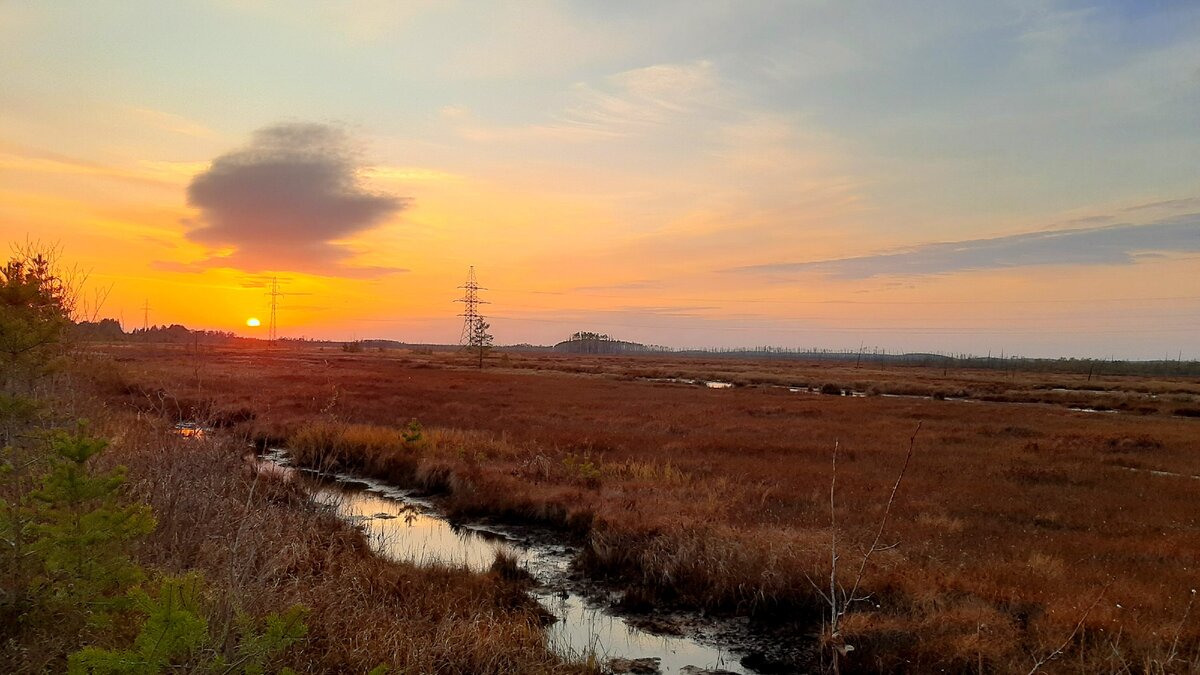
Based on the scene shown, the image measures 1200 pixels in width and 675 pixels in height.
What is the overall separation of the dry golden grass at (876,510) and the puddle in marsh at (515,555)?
826 mm

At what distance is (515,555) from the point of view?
12.2m

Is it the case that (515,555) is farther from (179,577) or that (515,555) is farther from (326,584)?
(179,577)

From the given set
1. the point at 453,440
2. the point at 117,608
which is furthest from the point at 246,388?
the point at 117,608

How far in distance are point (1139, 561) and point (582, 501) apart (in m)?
11.0

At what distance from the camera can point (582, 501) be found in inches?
587

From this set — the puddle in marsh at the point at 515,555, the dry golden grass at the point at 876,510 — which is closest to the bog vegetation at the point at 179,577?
the puddle in marsh at the point at 515,555

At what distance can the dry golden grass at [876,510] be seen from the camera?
27.6 feet

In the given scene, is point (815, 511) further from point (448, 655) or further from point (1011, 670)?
point (448, 655)

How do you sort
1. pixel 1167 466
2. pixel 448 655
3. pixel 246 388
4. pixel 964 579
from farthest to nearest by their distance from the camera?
pixel 246 388 → pixel 1167 466 → pixel 964 579 → pixel 448 655

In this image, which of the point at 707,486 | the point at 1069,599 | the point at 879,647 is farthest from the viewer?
the point at 707,486

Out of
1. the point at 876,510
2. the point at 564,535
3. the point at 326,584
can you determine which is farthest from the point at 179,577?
the point at 876,510

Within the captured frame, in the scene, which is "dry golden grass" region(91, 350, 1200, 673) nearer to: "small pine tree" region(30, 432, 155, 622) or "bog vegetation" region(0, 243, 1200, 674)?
"bog vegetation" region(0, 243, 1200, 674)

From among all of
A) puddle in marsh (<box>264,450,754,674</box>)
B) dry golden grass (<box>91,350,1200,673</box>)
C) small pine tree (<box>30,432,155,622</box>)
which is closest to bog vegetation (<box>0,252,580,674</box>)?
small pine tree (<box>30,432,155,622</box>)

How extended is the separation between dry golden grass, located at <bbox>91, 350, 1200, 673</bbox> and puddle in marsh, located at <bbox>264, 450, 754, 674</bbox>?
2.71 feet
